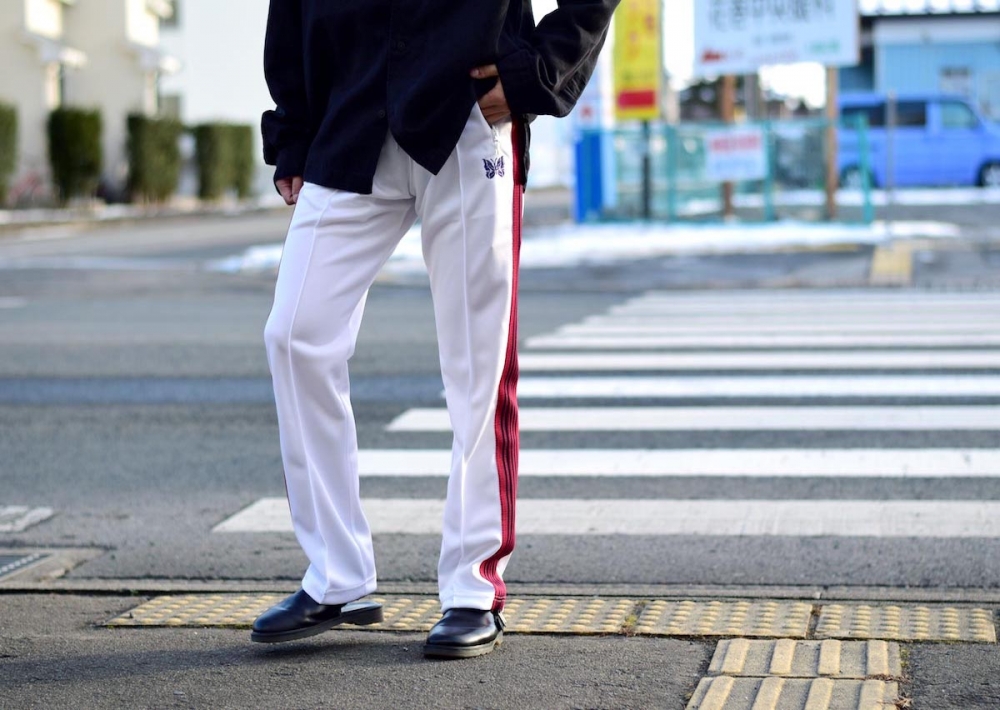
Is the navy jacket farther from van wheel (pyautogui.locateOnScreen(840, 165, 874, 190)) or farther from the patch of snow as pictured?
van wheel (pyautogui.locateOnScreen(840, 165, 874, 190))

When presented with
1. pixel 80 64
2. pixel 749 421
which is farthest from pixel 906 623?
pixel 80 64

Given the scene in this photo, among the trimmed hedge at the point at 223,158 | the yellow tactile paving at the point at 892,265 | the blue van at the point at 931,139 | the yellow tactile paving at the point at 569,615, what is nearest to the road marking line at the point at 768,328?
the yellow tactile paving at the point at 892,265

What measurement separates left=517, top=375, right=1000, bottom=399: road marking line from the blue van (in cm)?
2382

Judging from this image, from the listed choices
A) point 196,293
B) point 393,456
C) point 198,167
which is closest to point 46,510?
point 393,456

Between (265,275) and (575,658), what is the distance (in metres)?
12.6

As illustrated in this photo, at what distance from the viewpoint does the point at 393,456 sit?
225 inches

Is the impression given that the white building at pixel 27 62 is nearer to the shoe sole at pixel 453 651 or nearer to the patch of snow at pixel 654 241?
the patch of snow at pixel 654 241

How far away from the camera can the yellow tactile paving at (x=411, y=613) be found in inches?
137

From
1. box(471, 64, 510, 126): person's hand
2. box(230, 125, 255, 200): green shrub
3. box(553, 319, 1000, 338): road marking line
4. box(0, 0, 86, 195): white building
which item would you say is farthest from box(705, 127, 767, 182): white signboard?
box(230, 125, 255, 200): green shrub

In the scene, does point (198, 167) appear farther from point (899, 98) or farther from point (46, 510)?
point (46, 510)

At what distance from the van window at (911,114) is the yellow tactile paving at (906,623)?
94.2ft

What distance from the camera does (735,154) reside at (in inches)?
780

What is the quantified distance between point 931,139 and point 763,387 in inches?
1002

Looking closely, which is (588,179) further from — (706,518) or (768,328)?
(706,518)
